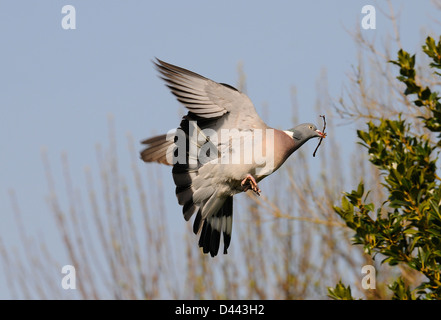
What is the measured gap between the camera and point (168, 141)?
521 centimetres

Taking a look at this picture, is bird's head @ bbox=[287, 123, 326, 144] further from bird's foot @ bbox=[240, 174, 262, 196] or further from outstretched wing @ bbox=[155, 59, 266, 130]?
bird's foot @ bbox=[240, 174, 262, 196]

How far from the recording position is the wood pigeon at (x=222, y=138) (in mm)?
4594

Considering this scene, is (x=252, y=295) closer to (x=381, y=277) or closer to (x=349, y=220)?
(x=381, y=277)

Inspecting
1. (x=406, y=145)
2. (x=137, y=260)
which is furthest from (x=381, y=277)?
(x=406, y=145)

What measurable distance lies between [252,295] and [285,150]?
6.51m

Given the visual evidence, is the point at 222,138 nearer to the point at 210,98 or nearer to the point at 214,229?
the point at 210,98

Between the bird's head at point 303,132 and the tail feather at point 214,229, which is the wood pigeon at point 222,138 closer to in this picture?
the bird's head at point 303,132

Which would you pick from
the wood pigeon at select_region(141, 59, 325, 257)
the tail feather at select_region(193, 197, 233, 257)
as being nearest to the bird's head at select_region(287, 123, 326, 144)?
the wood pigeon at select_region(141, 59, 325, 257)

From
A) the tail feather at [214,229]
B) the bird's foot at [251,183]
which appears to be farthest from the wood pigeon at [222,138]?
the tail feather at [214,229]

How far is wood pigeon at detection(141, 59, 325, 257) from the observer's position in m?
4.59

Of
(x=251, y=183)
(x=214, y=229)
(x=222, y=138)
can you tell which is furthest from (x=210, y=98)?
(x=214, y=229)

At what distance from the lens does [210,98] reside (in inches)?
183

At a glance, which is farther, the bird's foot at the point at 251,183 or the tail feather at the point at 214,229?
the tail feather at the point at 214,229

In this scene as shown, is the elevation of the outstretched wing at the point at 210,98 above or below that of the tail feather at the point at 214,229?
above
